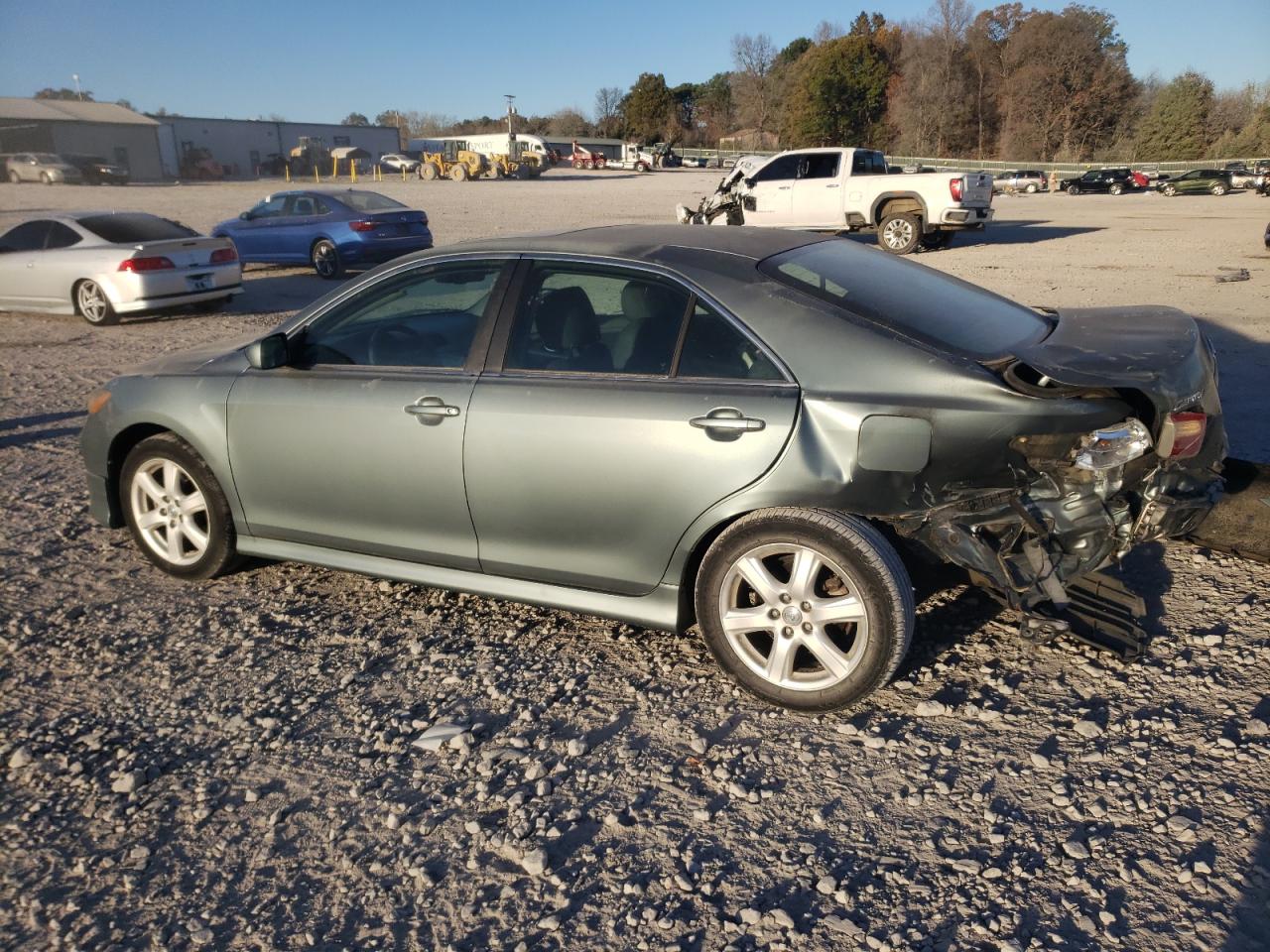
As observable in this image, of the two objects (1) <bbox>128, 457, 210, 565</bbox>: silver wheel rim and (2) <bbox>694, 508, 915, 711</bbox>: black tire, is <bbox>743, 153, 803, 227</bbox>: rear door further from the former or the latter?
(2) <bbox>694, 508, 915, 711</bbox>: black tire

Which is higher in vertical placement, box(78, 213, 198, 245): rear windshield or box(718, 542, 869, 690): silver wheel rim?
box(78, 213, 198, 245): rear windshield

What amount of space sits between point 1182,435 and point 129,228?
42.0ft

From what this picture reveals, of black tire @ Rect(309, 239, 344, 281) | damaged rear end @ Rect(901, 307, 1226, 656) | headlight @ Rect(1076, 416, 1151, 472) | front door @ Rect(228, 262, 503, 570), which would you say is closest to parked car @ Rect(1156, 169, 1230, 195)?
black tire @ Rect(309, 239, 344, 281)

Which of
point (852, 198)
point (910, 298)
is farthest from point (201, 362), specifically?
point (852, 198)

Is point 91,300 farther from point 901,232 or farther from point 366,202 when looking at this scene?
point 901,232

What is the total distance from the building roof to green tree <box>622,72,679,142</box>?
2071 inches

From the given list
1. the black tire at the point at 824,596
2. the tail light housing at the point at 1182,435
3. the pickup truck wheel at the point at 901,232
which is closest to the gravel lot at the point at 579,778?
the black tire at the point at 824,596

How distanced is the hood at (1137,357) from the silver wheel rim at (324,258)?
13946 mm

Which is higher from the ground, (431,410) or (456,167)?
(456,167)

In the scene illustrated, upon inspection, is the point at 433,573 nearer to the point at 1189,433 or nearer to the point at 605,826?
the point at 605,826

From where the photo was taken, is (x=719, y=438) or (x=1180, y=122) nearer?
(x=719, y=438)

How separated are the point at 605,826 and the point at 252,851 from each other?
1031 millimetres

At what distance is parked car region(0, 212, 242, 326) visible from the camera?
11930 millimetres

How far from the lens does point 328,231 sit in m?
15.8
